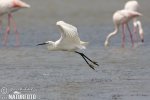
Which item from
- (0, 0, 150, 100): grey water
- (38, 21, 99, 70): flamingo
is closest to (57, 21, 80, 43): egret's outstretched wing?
(38, 21, 99, 70): flamingo

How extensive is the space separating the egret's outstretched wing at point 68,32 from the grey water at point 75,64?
0.56 m

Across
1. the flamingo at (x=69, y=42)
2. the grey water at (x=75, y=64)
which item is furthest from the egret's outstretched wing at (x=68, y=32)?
the grey water at (x=75, y=64)

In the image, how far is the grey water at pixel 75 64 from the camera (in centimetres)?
916

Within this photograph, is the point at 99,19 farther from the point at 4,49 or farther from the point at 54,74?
the point at 54,74

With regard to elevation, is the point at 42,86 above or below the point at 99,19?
below

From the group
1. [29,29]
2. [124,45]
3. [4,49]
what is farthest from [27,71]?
[29,29]

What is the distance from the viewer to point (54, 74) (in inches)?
424

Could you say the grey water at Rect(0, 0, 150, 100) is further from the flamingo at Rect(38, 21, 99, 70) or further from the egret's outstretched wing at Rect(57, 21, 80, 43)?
the egret's outstretched wing at Rect(57, 21, 80, 43)

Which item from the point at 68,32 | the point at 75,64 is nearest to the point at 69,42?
the point at 68,32

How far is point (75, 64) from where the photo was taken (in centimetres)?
1204

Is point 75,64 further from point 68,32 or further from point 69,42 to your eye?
point 68,32

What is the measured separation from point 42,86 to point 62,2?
41.7 ft

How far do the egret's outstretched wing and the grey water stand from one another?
0.56m

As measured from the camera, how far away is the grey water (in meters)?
9.16
